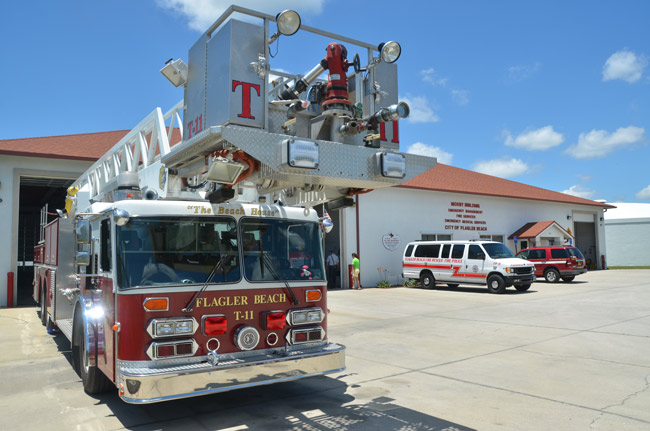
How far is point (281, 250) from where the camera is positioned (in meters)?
5.62

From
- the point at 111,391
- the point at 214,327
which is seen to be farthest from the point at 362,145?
the point at 111,391

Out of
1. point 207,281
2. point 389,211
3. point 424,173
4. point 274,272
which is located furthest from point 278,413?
point 424,173

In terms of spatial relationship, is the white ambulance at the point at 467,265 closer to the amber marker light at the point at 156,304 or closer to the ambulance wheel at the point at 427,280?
the ambulance wheel at the point at 427,280

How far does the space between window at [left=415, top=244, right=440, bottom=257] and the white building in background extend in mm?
34435

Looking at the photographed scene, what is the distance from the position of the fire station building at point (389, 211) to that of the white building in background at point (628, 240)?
12.0 metres

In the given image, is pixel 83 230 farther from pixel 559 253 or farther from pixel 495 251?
pixel 559 253

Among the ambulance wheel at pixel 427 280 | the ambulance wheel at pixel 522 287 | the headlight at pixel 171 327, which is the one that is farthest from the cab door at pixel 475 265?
the headlight at pixel 171 327

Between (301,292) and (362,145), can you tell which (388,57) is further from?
(301,292)

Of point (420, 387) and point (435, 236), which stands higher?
point (435, 236)

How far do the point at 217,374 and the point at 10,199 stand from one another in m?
15.1

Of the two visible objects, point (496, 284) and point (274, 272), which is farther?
point (496, 284)

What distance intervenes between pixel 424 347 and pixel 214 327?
489 centimetres

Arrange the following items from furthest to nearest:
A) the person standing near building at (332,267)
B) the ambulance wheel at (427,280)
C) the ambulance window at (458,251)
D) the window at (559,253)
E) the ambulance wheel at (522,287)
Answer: the window at (559,253), the person standing near building at (332,267), the ambulance wheel at (427,280), the ambulance window at (458,251), the ambulance wheel at (522,287)

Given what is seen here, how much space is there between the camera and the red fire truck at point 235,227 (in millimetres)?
4293
